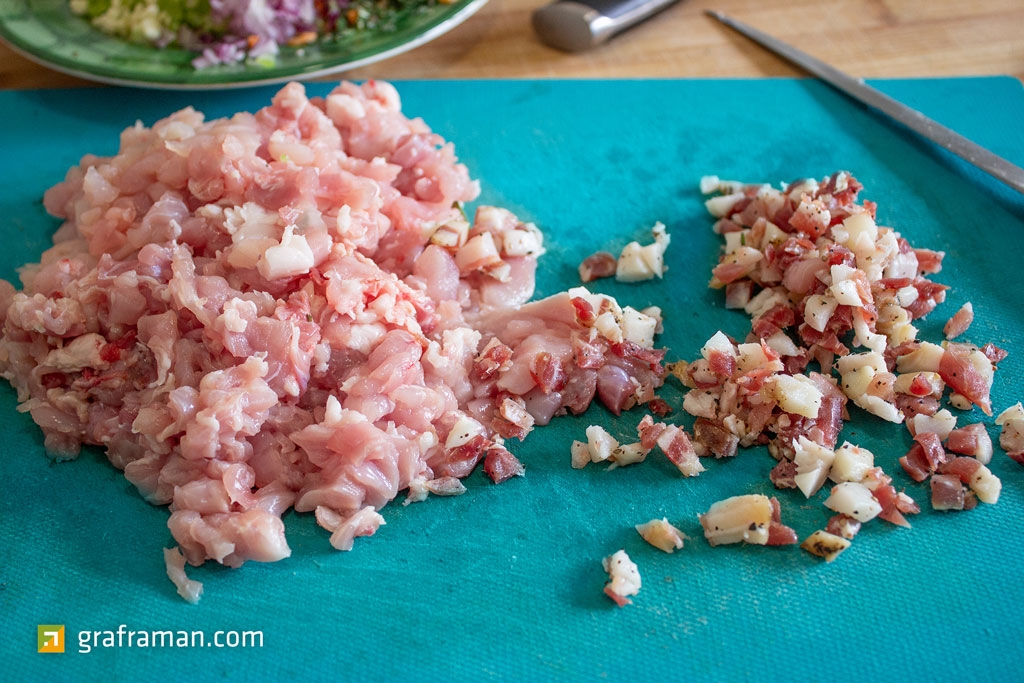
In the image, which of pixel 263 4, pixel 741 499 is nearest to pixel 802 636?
pixel 741 499

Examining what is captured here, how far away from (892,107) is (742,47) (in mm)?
703

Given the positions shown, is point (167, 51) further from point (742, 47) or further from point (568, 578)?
point (568, 578)

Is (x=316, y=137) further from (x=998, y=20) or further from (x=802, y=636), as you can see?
(x=998, y=20)

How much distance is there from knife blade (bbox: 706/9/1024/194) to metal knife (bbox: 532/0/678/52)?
412mm

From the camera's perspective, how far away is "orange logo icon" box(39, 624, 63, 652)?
2047mm

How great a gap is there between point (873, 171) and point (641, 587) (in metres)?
1.78

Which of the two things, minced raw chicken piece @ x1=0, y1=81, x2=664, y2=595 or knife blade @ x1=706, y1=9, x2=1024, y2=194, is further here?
knife blade @ x1=706, y1=9, x2=1024, y2=194

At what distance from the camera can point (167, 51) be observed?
3391 millimetres

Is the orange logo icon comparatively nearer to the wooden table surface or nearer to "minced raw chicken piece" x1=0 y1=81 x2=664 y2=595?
"minced raw chicken piece" x1=0 y1=81 x2=664 y2=595

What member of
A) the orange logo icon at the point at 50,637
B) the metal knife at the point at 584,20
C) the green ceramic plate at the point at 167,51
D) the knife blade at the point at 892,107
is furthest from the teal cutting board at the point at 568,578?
the metal knife at the point at 584,20

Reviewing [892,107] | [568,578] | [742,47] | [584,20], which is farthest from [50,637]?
[742,47]

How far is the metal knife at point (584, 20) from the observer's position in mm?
3570

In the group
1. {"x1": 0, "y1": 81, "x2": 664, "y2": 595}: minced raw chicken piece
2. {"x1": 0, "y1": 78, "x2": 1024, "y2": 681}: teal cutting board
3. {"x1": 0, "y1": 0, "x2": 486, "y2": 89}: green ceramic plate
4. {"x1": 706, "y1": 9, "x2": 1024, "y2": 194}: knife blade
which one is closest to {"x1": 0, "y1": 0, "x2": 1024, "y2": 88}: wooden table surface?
{"x1": 706, "y1": 9, "x2": 1024, "y2": 194}: knife blade

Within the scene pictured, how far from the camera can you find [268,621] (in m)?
2.07
